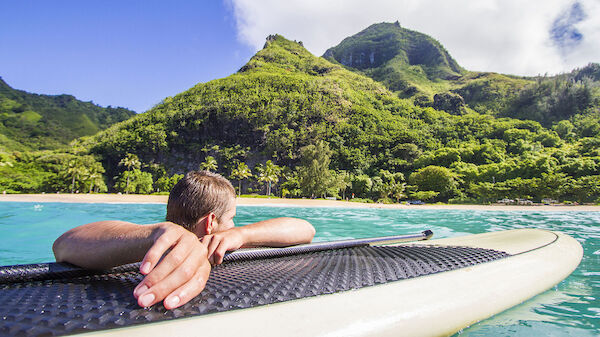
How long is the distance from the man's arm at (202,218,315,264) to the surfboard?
80 millimetres

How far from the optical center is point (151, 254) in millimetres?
815

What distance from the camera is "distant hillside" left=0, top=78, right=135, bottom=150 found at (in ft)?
176

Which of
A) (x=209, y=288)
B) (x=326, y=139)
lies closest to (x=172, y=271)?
(x=209, y=288)

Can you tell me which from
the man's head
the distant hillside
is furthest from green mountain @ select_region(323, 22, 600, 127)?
the distant hillside

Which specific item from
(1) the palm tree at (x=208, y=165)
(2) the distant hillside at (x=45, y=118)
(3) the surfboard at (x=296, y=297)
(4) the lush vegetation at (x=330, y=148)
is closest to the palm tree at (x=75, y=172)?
(4) the lush vegetation at (x=330, y=148)

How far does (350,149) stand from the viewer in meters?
51.2

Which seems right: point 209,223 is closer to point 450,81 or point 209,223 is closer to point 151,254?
point 151,254

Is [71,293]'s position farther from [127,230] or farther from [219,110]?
[219,110]

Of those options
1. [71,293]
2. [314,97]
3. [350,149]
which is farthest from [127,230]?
[314,97]

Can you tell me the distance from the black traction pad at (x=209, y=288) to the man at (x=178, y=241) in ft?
0.17

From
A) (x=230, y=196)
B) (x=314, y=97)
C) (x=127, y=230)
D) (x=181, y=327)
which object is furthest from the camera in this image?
(x=314, y=97)

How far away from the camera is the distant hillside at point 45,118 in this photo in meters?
53.6

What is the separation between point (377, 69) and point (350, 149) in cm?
6287

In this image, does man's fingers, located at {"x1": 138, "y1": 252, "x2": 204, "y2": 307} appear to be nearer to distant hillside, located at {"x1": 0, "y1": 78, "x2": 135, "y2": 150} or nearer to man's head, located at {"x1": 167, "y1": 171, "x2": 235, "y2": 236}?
man's head, located at {"x1": 167, "y1": 171, "x2": 235, "y2": 236}
